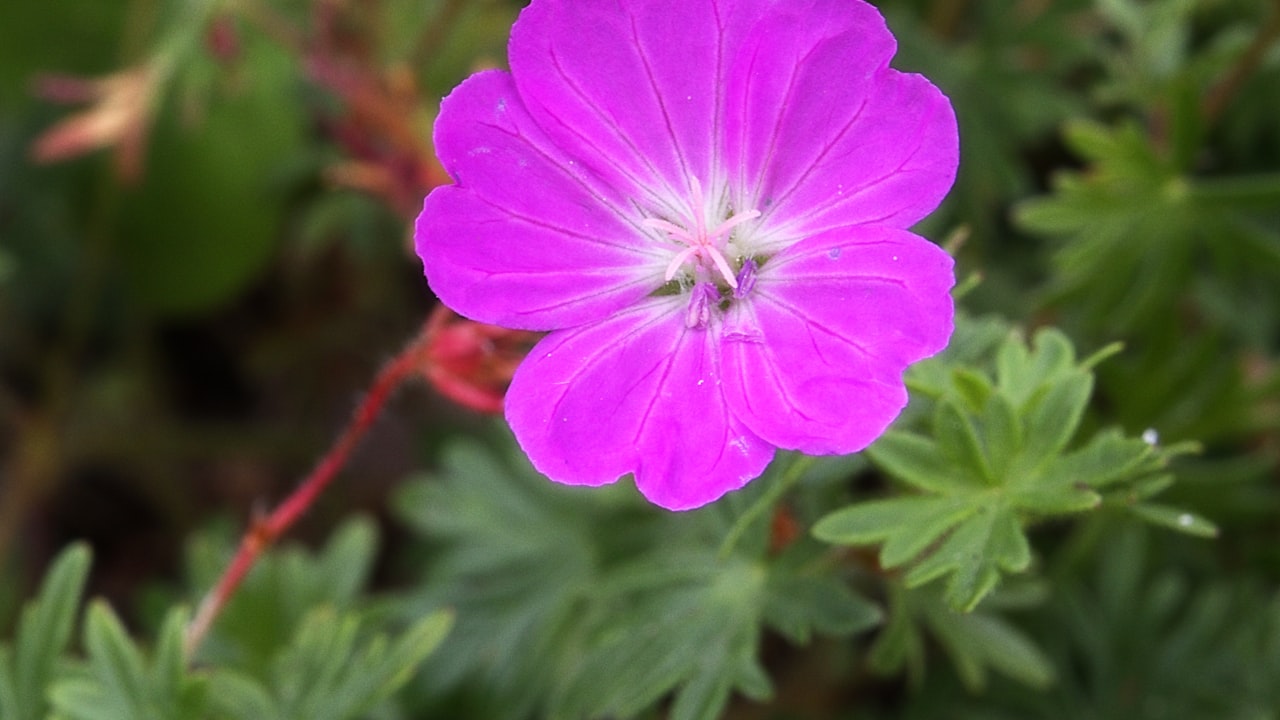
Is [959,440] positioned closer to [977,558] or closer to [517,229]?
[977,558]

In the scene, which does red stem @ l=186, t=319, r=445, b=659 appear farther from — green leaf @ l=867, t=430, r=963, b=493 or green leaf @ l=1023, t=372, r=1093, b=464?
green leaf @ l=1023, t=372, r=1093, b=464

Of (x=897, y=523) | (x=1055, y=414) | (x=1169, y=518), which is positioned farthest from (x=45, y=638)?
(x=1169, y=518)

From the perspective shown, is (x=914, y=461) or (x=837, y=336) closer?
(x=837, y=336)

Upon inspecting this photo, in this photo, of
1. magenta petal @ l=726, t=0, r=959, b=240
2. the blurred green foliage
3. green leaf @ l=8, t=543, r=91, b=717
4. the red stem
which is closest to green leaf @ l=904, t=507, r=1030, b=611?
the blurred green foliage

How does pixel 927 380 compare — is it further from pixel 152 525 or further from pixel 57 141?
pixel 152 525

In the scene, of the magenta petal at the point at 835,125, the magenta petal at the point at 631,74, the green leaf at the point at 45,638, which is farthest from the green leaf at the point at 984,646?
the green leaf at the point at 45,638

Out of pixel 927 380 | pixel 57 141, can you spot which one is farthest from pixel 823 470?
pixel 57 141

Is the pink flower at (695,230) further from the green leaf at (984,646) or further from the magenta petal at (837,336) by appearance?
the green leaf at (984,646)
